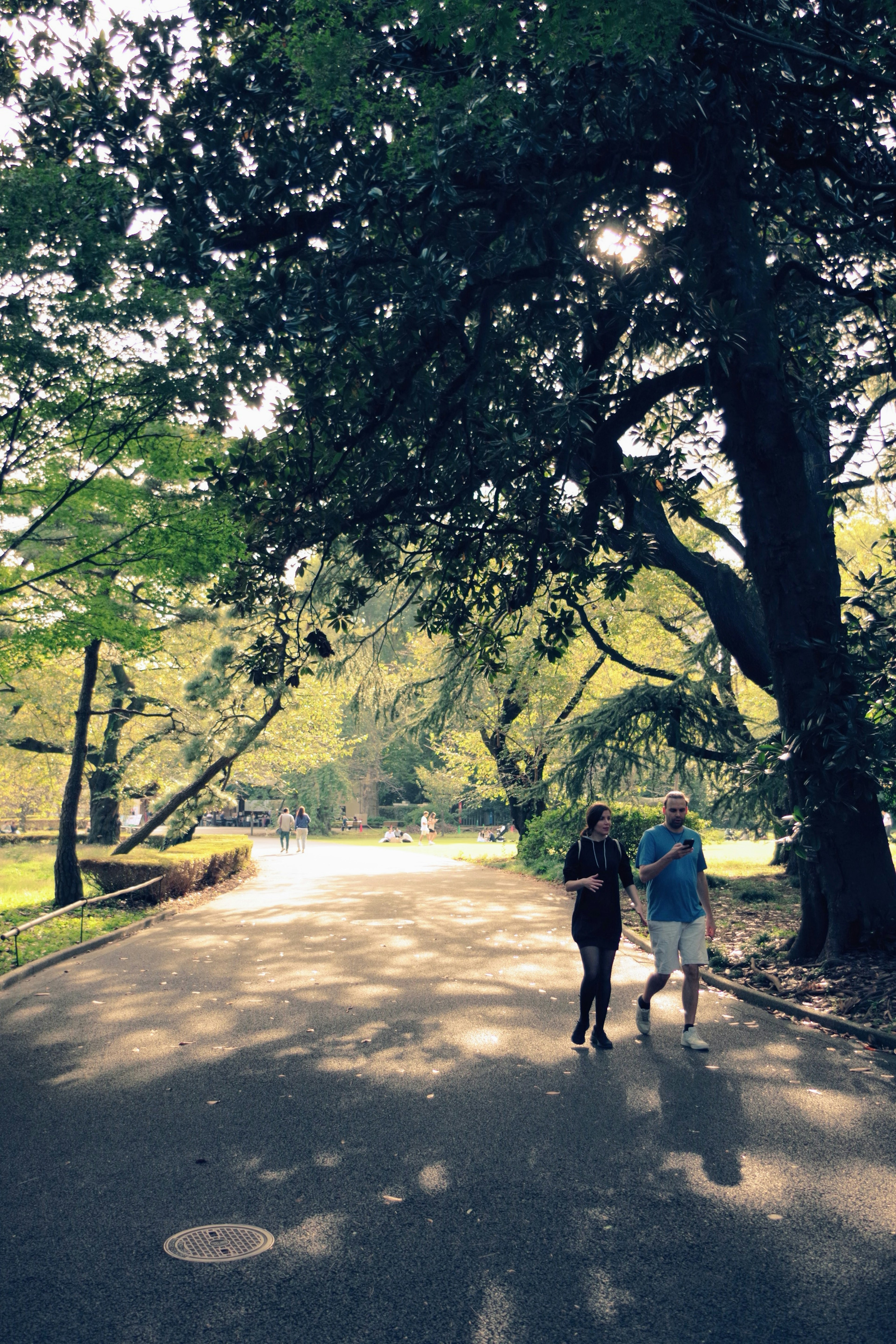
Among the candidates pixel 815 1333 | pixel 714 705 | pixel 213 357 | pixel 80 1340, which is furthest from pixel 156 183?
pixel 714 705

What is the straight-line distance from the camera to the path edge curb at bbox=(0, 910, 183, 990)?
10.9m

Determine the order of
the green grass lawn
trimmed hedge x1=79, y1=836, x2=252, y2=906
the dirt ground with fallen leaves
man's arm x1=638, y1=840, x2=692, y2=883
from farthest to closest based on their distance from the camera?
trimmed hedge x1=79, y1=836, x2=252, y2=906, the green grass lawn, the dirt ground with fallen leaves, man's arm x1=638, y1=840, x2=692, y2=883

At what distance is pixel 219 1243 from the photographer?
13.3ft

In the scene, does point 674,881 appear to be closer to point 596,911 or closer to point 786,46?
point 596,911

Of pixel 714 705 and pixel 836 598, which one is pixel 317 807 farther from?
pixel 836 598

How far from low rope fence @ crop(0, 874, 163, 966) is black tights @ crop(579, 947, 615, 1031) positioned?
6508 mm

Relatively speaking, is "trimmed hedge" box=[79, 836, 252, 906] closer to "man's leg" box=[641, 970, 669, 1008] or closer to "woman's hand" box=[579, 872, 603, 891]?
"man's leg" box=[641, 970, 669, 1008]

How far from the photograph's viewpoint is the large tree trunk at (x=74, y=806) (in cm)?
1594

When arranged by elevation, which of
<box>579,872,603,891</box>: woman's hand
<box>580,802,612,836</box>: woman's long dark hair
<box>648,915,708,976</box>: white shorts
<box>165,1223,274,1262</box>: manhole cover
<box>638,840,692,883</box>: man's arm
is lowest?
<box>165,1223,274,1262</box>: manhole cover

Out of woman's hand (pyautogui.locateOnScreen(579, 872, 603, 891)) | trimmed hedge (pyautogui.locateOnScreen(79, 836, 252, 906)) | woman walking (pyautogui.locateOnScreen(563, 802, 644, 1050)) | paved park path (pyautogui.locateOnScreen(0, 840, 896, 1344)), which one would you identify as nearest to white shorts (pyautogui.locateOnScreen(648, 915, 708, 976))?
woman walking (pyautogui.locateOnScreen(563, 802, 644, 1050))

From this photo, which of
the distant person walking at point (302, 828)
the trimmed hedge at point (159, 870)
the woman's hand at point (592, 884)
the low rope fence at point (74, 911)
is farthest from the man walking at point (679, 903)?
the distant person walking at point (302, 828)

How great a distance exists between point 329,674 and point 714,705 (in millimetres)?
8383

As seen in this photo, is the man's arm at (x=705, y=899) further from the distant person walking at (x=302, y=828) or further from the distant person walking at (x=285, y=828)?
the distant person walking at (x=302, y=828)

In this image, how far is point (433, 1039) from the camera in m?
7.88
